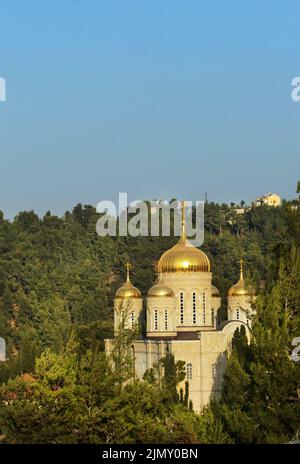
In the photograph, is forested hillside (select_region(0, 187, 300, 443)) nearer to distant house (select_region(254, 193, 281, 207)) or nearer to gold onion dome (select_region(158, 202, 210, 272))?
gold onion dome (select_region(158, 202, 210, 272))

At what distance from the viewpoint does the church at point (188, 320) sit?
2445 inches

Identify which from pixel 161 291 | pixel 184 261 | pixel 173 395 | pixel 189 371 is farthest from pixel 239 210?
pixel 173 395

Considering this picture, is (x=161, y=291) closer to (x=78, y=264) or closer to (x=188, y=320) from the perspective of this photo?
(x=188, y=320)

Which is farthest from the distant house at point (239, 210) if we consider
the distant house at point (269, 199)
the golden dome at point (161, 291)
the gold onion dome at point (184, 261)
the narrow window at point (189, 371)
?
the narrow window at point (189, 371)

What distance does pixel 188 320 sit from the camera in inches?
2534

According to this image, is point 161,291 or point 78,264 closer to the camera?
point 161,291

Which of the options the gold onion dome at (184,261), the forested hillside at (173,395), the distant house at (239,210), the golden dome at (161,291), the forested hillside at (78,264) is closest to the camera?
the forested hillside at (173,395)

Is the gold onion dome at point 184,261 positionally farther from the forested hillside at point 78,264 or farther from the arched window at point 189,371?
the forested hillside at point 78,264

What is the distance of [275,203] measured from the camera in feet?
447

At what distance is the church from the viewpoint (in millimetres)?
62094

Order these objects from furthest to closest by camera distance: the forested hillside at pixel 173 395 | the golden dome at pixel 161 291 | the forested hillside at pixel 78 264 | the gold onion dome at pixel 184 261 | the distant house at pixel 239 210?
1. the distant house at pixel 239 210
2. the forested hillside at pixel 78 264
3. the gold onion dome at pixel 184 261
4. the golden dome at pixel 161 291
5. the forested hillside at pixel 173 395

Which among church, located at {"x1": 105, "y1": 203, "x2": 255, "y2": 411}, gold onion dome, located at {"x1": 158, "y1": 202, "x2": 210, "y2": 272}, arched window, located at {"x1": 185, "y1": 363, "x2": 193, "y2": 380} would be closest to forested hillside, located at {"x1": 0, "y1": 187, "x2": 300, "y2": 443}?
arched window, located at {"x1": 185, "y1": 363, "x2": 193, "y2": 380}

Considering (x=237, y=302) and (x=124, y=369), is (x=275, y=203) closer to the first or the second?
(x=237, y=302)
